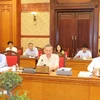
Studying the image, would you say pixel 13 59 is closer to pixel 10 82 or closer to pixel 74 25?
pixel 10 82

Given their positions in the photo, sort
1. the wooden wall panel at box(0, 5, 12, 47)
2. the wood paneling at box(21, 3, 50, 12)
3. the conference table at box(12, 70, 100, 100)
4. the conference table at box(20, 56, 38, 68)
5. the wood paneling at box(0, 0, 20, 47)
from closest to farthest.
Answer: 1. the conference table at box(12, 70, 100, 100)
2. the conference table at box(20, 56, 38, 68)
3. the wood paneling at box(21, 3, 50, 12)
4. the wood paneling at box(0, 0, 20, 47)
5. the wooden wall panel at box(0, 5, 12, 47)

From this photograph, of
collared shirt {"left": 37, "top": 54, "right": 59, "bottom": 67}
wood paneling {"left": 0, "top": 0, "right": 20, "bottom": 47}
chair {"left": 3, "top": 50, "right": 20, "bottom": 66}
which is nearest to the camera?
collared shirt {"left": 37, "top": 54, "right": 59, "bottom": 67}

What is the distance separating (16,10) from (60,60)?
5.42 meters

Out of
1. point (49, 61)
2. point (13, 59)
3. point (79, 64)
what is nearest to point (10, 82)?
point (49, 61)

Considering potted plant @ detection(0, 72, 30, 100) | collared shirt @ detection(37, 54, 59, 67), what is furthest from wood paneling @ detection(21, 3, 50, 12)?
potted plant @ detection(0, 72, 30, 100)

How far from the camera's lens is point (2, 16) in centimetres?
990

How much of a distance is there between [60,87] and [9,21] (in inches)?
279

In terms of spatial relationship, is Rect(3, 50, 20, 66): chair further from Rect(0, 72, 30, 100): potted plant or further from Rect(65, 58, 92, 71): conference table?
Rect(0, 72, 30, 100): potted plant

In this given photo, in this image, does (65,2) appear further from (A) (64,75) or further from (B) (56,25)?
(A) (64,75)

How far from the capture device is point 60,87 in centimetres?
322

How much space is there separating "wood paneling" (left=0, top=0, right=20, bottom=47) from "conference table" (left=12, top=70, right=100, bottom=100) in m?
6.52

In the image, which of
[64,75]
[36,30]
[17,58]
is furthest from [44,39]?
[64,75]

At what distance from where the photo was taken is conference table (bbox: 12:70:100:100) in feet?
10.2

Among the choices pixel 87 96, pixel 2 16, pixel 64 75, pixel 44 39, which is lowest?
pixel 87 96
